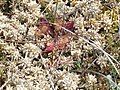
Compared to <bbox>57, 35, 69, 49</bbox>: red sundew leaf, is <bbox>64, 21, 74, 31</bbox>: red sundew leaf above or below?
above

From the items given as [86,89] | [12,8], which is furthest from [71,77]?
[12,8]

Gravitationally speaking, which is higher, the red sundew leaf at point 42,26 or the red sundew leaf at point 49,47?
the red sundew leaf at point 42,26

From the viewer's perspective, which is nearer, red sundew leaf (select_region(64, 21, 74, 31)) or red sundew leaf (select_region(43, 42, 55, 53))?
red sundew leaf (select_region(43, 42, 55, 53))

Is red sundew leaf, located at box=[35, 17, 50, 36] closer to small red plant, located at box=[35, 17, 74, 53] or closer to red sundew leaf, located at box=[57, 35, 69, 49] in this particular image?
small red plant, located at box=[35, 17, 74, 53]

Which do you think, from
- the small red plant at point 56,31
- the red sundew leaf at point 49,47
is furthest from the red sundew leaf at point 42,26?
the red sundew leaf at point 49,47

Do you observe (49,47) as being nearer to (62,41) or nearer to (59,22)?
(62,41)

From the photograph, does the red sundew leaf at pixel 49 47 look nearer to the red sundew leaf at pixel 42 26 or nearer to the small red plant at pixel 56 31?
the small red plant at pixel 56 31

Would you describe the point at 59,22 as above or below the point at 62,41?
above

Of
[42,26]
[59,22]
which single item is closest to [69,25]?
[59,22]

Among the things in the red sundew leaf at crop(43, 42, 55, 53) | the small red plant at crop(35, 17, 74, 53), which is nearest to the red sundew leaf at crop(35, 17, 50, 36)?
the small red plant at crop(35, 17, 74, 53)

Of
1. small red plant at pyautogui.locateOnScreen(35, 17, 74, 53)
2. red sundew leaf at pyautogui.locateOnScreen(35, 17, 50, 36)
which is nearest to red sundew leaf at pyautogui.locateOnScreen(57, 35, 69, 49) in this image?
small red plant at pyautogui.locateOnScreen(35, 17, 74, 53)

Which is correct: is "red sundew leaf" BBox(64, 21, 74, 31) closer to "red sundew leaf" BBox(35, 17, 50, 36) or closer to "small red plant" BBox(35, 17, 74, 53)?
"small red plant" BBox(35, 17, 74, 53)
